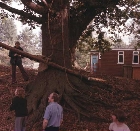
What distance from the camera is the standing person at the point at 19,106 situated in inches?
254

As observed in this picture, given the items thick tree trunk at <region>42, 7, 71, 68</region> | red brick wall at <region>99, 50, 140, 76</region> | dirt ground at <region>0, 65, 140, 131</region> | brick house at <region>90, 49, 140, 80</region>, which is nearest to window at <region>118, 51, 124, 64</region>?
brick house at <region>90, 49, 140, 80</region>

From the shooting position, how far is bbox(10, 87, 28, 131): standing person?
6.44 meters

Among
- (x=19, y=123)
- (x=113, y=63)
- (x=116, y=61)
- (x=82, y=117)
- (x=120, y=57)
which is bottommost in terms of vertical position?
(x=82, y=117)

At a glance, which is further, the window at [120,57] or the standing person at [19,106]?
the window at [120,57]

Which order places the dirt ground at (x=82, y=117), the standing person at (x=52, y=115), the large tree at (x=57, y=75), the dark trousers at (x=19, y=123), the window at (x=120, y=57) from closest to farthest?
the standing person at (x=52, y=115) < the dark trousers at (x=19, y=123) < the dirt ground at (x=82, y=117) < the large tree at (x=57, y=75) < the window at (x=120, y=57)

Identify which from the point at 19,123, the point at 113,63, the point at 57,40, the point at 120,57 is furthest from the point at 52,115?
the point at 120,57

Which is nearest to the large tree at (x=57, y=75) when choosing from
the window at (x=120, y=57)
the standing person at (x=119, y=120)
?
the standing person at (x=119, y=120)

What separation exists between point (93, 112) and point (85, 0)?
6.47 metres

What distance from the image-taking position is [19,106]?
648 cm

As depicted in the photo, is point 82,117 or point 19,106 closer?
point 19,106

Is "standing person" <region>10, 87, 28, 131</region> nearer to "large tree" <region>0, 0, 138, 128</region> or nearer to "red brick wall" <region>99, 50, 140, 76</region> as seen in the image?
"large tree" <region>0, 0, 138, 128</region>

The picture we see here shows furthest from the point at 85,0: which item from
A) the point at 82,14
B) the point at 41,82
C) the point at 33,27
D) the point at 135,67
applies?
the point at 135,67

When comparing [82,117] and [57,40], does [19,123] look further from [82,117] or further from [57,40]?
[57,40]

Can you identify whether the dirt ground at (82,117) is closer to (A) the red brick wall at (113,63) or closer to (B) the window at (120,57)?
(A) the red brick wall at (113,63)
